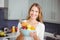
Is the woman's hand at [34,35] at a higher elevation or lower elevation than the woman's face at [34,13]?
lower

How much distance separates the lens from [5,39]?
1739 mm

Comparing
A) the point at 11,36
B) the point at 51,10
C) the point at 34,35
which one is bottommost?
the point at 11,36

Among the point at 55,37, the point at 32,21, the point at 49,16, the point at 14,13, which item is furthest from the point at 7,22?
the point at 32,21

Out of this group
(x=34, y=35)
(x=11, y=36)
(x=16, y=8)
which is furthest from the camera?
(x=16, y=8)

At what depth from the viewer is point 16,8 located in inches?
69.7

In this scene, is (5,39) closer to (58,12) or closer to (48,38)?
(48,38)

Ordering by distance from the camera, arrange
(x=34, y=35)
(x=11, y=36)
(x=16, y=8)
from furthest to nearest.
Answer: (x=16, y=8)
(x=11, y=36)
(x=34, y=35)

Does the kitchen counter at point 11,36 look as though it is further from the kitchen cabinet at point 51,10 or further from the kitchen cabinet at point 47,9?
the kitchen cabinet at point 51,10

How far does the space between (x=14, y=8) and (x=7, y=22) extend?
7.4 inches

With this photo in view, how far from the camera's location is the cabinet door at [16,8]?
1.67 meters

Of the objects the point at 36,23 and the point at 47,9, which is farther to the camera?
the point at 47,9

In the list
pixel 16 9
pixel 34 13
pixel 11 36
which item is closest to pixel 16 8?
pixel 16 9

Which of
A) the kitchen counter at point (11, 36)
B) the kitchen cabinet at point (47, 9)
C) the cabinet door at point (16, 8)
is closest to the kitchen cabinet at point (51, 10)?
the kitchen cabinet at point (47, 9)

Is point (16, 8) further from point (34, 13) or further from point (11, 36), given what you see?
point (34, 13)
